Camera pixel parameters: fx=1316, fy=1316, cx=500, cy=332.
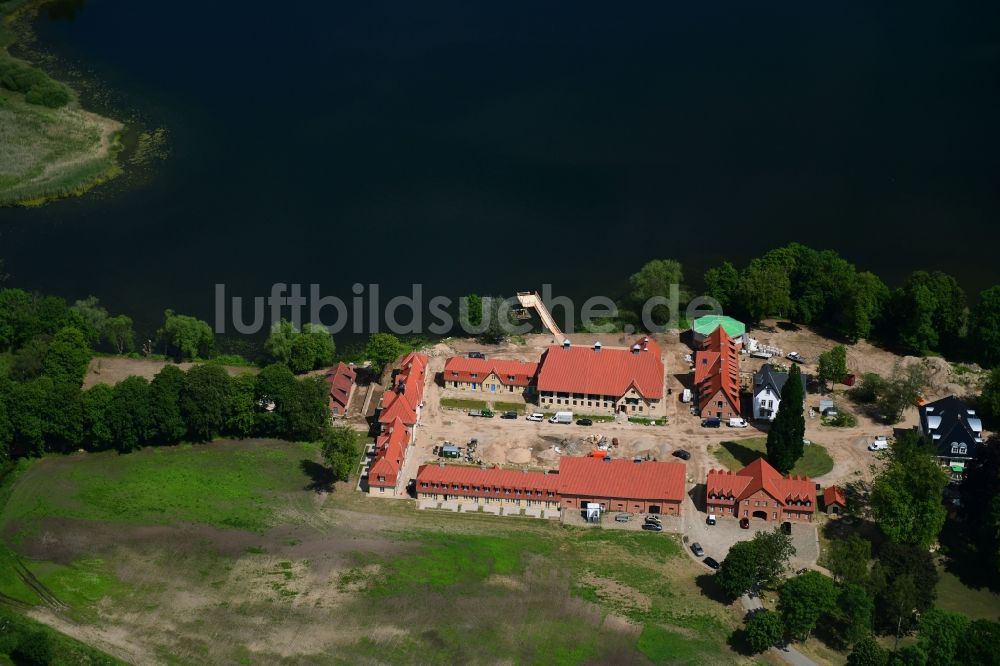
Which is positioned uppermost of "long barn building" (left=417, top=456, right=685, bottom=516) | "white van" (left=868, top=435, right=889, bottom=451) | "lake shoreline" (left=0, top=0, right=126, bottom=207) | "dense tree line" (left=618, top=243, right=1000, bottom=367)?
"lake shoreline" (left=0, top=0, right=126, bottom=207)

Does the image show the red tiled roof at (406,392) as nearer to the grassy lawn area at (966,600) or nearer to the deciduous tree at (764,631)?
the deciduous tree at (764,631)

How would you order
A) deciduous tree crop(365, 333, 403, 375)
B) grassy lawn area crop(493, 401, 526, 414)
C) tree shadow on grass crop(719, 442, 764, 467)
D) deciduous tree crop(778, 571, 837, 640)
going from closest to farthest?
deciduous tree crop(778, 571, 837, 640), tree shadow on grass crop(719, 442, 764, 467), grassy lawn area crop(493, 401, 526, 414), deciduous tree crop(365, 333, 403, 375)

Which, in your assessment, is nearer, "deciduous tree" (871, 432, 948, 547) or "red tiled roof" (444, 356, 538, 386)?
"deciduous tree" (871, 432, 948, 547)

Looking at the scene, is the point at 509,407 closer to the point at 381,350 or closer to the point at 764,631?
the point at 381,350

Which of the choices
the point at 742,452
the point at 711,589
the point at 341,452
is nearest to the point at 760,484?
the point at 742,452

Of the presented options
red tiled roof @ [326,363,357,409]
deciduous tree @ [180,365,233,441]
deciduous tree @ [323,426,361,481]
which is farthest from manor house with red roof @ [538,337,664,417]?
deciduous tree @ [180,365,233,441]

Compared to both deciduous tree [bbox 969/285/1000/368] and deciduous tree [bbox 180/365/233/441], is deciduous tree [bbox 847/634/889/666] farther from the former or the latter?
deciduous tree [bbox 180/365/233/441]

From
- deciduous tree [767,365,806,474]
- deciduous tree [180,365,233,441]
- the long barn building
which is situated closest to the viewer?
the long barn building
